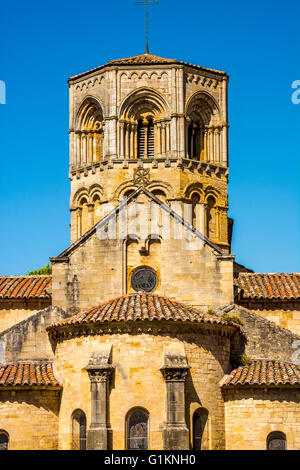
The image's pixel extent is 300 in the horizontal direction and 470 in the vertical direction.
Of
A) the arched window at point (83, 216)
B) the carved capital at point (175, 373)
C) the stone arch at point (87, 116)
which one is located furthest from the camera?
the stone arch at point (87, 116)

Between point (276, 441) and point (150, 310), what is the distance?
6.24 meters

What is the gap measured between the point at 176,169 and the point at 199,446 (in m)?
14.4

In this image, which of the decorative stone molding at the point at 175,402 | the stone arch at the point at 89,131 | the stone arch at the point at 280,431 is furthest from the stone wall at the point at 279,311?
the stone arch at the point at 89,131

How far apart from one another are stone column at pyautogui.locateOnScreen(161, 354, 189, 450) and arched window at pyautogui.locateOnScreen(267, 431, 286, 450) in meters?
3.23

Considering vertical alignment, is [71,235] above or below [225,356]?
above

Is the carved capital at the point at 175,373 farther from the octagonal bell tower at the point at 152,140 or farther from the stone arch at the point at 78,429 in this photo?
the octagonal bell tower at the point at 152,140

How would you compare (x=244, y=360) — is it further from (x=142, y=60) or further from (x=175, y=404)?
(x=142, y=60)

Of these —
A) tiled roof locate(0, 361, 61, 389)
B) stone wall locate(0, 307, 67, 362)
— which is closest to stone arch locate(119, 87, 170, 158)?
stone wall locate(0, 307, 67, 362)

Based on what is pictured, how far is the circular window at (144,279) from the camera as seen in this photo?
3800 centimetres

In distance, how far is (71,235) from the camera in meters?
46.5

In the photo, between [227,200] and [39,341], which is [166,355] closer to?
[39,341]

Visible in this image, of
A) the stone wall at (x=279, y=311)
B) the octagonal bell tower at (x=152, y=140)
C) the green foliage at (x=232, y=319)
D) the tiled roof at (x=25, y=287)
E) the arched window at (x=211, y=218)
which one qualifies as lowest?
the green foliage at (x=232, y=319)

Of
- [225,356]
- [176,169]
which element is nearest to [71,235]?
[176,169]

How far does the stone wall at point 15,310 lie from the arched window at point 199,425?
948cm
